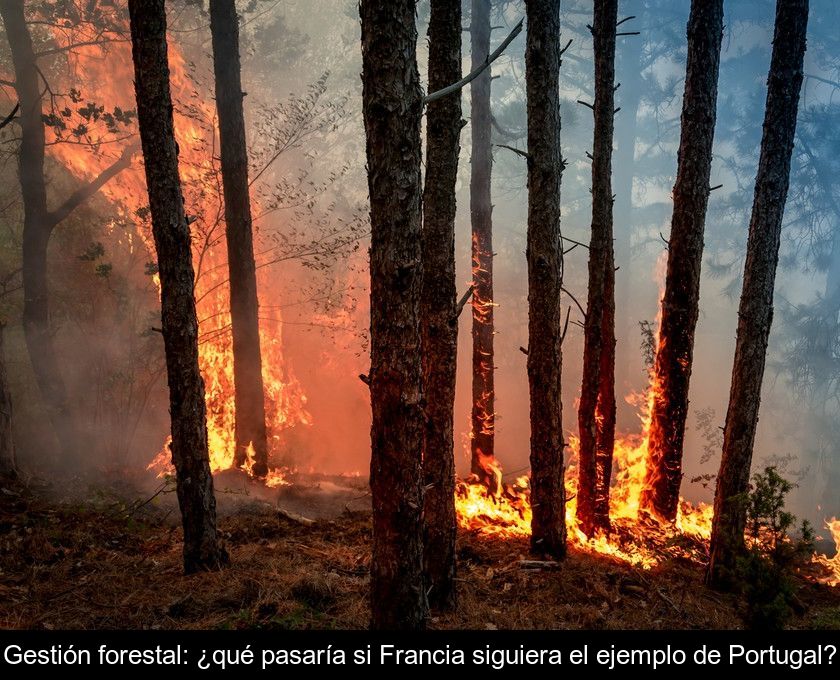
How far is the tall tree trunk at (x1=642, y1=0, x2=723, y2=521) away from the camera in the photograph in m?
8.70

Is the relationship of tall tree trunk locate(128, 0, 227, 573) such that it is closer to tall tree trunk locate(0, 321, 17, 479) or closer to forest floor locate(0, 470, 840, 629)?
forest floor locate(0, 470, 840, 629)

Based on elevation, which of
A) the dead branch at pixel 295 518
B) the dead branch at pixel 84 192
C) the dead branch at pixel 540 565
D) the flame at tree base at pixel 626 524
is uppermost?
the dead branch at pixel 84 192

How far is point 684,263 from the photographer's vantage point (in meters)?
9.26

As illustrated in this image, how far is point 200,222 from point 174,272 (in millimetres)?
10256

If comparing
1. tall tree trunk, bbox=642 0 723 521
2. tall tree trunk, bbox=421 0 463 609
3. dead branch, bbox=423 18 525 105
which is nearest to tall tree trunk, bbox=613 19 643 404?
tall tree trunk, bbox=642 0 723 521

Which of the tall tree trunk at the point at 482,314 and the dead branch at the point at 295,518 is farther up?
the tall tree trunk at the point at 482,314

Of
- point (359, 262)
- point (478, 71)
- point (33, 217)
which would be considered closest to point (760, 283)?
point (478, 71)

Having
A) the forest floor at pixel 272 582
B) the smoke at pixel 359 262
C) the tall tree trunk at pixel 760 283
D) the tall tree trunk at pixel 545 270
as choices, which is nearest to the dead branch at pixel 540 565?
the forest floor at pixel 272 582

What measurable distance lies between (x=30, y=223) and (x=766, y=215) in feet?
46.5

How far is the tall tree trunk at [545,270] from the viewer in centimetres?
664

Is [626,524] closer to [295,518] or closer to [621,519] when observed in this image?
[621,519]

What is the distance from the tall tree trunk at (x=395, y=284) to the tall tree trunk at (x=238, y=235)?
25.9ft

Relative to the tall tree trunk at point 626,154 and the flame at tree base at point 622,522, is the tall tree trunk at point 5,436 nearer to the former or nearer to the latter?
the flame at tree base at point 622,522

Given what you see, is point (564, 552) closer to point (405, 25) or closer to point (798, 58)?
point (405, 25)
